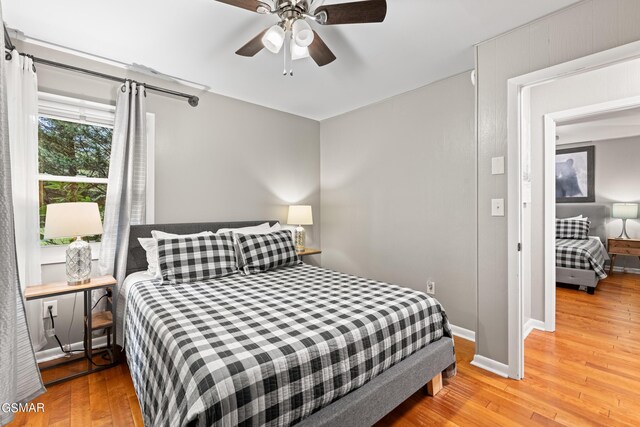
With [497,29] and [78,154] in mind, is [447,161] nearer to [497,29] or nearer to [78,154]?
[497,29]

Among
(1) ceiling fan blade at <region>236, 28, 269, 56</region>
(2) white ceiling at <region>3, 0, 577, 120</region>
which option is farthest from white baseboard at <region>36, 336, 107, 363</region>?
(1) ceiling fan blade at <region>236, 28, 269, 56</region>

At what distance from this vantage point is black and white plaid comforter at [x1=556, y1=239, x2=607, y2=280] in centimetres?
389

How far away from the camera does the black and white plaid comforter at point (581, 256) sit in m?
3.89

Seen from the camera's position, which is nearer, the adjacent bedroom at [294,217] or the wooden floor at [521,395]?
the adjacent bedroom at [294,217]

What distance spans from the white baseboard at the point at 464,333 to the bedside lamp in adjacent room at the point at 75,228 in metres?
3.29

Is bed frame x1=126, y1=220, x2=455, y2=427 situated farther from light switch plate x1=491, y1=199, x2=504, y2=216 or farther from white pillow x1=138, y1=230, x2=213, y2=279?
white pillow x1=138, y1=230, x2=213, y2=279

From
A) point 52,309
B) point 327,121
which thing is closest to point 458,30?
point 327,121

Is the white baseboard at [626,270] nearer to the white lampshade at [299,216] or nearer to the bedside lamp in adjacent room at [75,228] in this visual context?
the white lampshade at [299,216]

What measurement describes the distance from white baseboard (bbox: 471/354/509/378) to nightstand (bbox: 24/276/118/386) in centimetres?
292

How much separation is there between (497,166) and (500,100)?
19.9 inches

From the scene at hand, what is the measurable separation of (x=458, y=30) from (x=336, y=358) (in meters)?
2.40

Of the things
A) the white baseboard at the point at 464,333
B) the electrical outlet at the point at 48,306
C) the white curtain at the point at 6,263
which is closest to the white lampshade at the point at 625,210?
the white baseboard at the point at 464,333

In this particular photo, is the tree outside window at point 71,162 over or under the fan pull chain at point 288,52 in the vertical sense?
under

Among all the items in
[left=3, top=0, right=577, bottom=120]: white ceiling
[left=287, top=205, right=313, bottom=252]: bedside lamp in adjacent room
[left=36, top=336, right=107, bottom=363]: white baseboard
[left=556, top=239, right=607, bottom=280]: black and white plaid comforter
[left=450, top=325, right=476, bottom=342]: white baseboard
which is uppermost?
[left=3, top=0, right=577, bottom=120]: white ceiling
